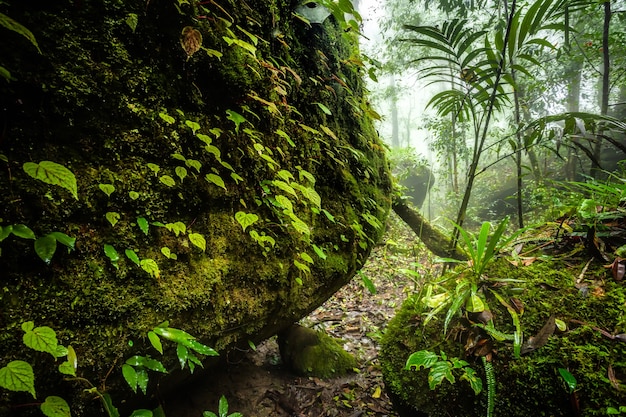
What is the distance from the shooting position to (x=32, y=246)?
1046mm

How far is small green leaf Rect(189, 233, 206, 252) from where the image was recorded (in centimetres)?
148

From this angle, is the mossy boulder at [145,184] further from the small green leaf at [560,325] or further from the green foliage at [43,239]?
the small green leaf at [560,325]

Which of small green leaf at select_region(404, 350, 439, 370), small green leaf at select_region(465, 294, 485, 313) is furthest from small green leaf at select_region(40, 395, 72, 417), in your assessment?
small green leaf at select_region(465, 294, 485, 313)

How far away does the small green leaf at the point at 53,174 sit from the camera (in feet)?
3.18

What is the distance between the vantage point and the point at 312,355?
322cm

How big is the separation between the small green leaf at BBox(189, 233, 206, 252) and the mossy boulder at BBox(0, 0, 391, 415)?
0.01m

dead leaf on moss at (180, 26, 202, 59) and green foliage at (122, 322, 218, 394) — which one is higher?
dead leaf on moss at (180, 26, 202, 59)

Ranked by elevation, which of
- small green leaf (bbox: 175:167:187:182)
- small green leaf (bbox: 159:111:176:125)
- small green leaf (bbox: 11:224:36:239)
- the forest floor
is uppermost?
small green leaf (bbox: 159:111:176:125)

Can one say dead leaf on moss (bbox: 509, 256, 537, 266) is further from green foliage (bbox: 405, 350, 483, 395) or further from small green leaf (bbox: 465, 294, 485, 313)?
green foliage (bbox: 405, 350, 483, 395)

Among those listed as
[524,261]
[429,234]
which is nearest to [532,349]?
[524,261]

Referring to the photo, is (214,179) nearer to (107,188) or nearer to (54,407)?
(107,188)

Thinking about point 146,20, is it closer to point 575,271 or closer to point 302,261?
point 302,261

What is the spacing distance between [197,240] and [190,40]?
3.28 feet

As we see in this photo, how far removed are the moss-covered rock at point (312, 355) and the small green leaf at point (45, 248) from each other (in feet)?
9.01
